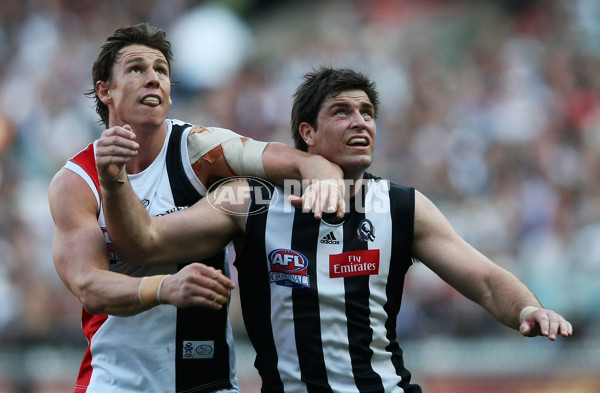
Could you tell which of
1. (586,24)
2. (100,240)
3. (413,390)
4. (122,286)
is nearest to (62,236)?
(100,240)

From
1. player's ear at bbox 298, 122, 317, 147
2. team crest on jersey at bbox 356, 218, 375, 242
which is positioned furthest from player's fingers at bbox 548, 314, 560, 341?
player's ear at bbox 298, 122, 317, 147

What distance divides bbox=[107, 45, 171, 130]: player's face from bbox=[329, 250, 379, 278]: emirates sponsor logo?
120 cm

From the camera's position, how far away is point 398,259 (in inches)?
192

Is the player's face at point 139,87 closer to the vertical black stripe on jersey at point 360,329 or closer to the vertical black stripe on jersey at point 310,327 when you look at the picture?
the vertical black stripe on jersey at point 310,327

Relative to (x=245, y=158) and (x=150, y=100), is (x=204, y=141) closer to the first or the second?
(x=245, y=158)

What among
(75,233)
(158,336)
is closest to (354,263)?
(158,336)

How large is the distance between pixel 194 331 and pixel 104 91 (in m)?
1.41

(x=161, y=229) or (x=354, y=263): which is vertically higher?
(x=161, y=229)

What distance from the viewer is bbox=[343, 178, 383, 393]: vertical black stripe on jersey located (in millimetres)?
4641

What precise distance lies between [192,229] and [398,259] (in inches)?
43.0

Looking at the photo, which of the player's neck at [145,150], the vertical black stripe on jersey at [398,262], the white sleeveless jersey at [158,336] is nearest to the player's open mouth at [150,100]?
the player's neck at [145,150]

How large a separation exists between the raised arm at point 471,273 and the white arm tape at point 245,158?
870 millimetres

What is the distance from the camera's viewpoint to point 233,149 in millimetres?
4961

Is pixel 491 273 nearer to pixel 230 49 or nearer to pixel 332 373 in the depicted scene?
pixel 332 373
